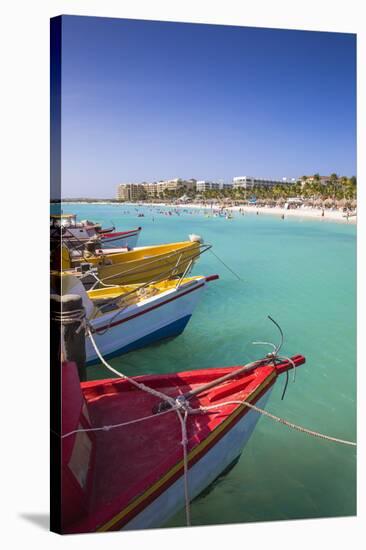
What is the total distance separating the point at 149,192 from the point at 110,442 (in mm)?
53289

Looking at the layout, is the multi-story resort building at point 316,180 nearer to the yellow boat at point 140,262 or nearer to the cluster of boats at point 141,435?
the yellow boat at point 140,262

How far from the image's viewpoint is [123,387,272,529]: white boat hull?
7.58 ft

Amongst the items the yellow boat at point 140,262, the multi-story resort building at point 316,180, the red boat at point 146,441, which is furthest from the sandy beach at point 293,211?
the red boat at point 146,441

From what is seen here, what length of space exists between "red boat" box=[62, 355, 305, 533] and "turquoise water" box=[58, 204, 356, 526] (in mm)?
323

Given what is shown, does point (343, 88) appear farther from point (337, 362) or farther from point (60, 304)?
point (337, 362)

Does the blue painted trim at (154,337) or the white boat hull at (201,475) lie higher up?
the blue painted trim at (154,337)

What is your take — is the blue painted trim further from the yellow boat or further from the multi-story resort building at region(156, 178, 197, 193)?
the multi-story resort building at region(156, 178, 197, 193)

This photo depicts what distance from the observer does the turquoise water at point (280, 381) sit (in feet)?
9.84

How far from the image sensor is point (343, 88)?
3.24 meters

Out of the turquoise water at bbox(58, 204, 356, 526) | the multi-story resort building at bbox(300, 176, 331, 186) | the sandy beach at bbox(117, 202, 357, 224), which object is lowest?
the turquoise water at bbox(58, 204, 356, 526)

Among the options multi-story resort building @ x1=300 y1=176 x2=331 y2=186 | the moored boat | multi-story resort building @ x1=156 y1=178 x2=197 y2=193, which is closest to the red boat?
the moored boat

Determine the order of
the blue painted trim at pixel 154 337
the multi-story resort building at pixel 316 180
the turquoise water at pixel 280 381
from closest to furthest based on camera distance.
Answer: the turquoise water at pixel 280 381, the blue painted trim at pixel 154 337, the multi-story resort building at pixel 316 180

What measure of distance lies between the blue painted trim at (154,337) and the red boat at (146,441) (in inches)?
78.8

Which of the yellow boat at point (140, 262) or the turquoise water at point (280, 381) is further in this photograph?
the yellow boat at point (140, 262)
